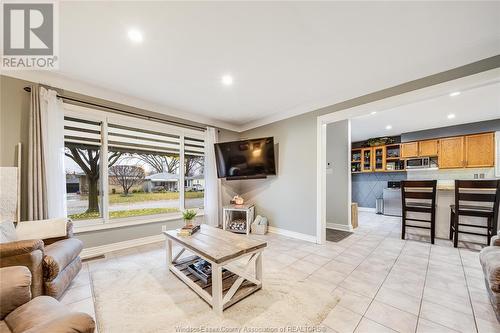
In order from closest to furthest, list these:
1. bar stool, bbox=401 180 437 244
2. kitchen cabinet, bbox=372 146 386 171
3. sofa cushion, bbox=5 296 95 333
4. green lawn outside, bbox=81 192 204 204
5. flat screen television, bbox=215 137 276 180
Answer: sofa cushion, bbox=5 296 95 333
green lawn outside, bbox=81 192 204 204
bar stool, bbox=401 180 437 244
flat screen television, bbox=215 137 276 180
kitchen cabinet, bbox=372 146 386 171

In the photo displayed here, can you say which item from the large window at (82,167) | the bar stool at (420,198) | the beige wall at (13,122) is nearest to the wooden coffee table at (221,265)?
the large window at (82,167)

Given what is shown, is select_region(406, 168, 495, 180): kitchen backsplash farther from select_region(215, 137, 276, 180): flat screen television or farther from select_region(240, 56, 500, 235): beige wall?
select_region(215, 137, 276, 180): flat screen television

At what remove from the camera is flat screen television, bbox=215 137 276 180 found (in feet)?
12.9

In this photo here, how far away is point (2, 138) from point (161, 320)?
A: 2812 millimetres

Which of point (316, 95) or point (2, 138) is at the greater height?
point (316, 95)

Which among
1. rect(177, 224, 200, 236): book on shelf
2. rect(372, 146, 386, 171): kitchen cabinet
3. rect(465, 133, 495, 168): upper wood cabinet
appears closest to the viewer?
rect(177, 224, 200, 236): book on shelf

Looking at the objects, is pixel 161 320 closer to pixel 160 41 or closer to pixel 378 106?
pixel 160 41

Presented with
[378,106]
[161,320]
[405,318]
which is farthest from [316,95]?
[161,320]

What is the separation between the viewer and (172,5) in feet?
4.98

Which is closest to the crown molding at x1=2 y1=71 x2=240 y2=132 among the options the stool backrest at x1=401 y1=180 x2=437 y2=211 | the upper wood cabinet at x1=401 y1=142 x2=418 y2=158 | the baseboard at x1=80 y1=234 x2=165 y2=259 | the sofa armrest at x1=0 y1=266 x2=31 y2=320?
the baseboard at x1=80 y1=234 x2=165 y2=259

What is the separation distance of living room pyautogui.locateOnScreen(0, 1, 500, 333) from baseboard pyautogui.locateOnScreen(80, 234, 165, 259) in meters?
0.02

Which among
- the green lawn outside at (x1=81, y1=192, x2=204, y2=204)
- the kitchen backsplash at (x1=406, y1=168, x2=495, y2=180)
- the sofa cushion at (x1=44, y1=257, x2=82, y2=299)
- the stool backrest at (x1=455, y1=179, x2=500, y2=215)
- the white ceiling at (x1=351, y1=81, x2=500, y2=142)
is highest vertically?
the white ceiling at (x1=351, y1=81, x2=500, y2=142)

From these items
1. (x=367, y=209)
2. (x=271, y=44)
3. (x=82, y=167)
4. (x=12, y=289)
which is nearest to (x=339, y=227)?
(x=367, y=209)

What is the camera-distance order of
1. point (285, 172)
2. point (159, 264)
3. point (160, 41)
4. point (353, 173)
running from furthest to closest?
1. point (353, 173)
2. point (285, 172)
3. point (159, 264)
4. point (160, 41)
